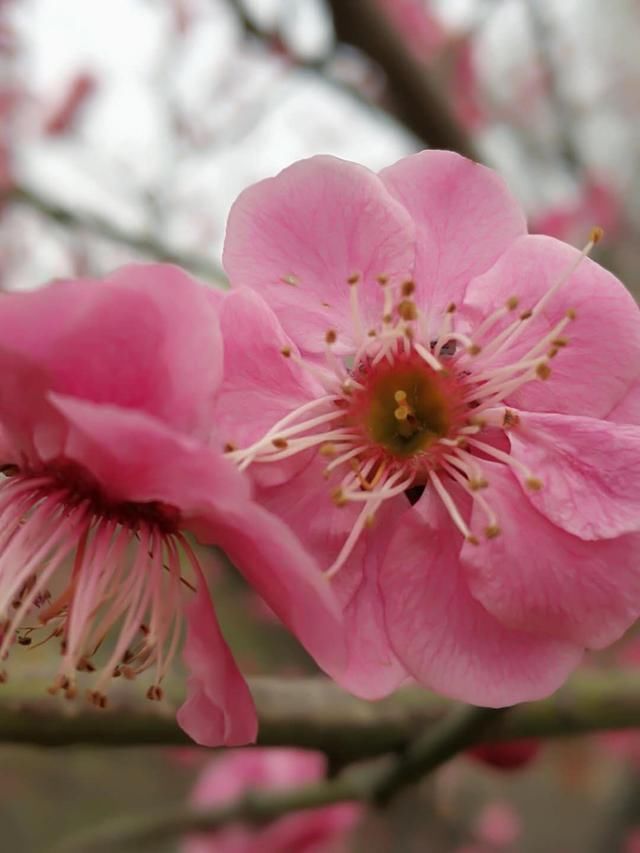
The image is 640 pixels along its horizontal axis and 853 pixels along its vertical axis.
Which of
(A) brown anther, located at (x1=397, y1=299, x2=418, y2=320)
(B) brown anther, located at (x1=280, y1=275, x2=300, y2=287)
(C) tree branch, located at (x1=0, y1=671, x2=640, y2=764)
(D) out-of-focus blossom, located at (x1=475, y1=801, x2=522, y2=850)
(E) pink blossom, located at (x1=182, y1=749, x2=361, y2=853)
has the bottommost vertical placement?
(D) out-of-focus blossom, located at (x1=475, y1=801, x2=522, y2=850)

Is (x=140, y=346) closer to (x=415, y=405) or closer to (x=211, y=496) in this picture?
(x=211, y=496)

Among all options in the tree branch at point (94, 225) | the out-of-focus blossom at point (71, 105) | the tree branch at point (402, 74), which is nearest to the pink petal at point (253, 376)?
the tree branch at point (402, 74)

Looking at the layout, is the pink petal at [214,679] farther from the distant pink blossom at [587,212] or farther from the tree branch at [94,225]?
the distant pink blossom at [587,212]

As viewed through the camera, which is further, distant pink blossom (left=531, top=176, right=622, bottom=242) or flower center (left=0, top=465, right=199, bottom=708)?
distant pink blossom (left=531, top=176, right=622, bottom=242)

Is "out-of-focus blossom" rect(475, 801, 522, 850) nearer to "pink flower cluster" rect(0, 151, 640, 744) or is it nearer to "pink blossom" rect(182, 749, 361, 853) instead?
"pink blossom" rect(182, 749, 361, 853)

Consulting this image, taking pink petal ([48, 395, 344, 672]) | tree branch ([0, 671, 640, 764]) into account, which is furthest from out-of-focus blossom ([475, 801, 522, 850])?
pink petal ([48, 395, 344, 672])

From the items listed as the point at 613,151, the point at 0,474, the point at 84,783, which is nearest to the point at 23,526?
the point at 0,474

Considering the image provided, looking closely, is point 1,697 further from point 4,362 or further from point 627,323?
point 627,323
